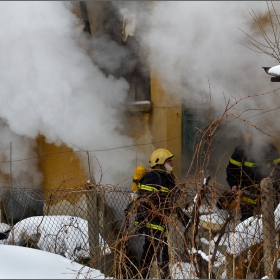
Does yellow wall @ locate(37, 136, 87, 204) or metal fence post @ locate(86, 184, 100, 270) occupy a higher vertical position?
yellow wall @ locate(37, 136, 87, 204)

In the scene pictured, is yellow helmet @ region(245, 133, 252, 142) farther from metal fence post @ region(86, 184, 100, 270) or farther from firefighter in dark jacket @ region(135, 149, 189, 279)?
metal fence post @ region(86, 184, 100, 270)

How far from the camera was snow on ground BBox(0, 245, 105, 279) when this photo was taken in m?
4.46

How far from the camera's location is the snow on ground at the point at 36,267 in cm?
446

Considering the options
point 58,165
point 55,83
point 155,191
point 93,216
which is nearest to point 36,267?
point 93,216

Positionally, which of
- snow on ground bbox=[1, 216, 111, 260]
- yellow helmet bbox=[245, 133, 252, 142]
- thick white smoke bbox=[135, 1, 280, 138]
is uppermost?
thick white smoke bbox=[135, 1, 280, 138]

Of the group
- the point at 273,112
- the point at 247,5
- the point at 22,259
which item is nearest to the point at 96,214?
the point at 22,259

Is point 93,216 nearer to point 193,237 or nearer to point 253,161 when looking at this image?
point 193,237

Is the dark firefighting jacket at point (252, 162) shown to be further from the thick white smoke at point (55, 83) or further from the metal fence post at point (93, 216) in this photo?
the thick white smoke at point (55, 83)

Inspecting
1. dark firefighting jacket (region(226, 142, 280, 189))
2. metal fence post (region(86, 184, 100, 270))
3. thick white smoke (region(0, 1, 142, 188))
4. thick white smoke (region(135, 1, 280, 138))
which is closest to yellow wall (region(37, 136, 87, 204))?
thick white smoke (region(0, 1, 142, 188))

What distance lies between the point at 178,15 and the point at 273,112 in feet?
6.63

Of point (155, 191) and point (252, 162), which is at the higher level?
point (252, 162)

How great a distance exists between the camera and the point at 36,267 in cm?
467

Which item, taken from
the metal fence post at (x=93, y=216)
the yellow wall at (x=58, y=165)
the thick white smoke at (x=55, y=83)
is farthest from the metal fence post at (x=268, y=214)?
the yellow wall at (x=58, y=165)

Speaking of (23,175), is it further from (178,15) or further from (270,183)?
(270,183)
